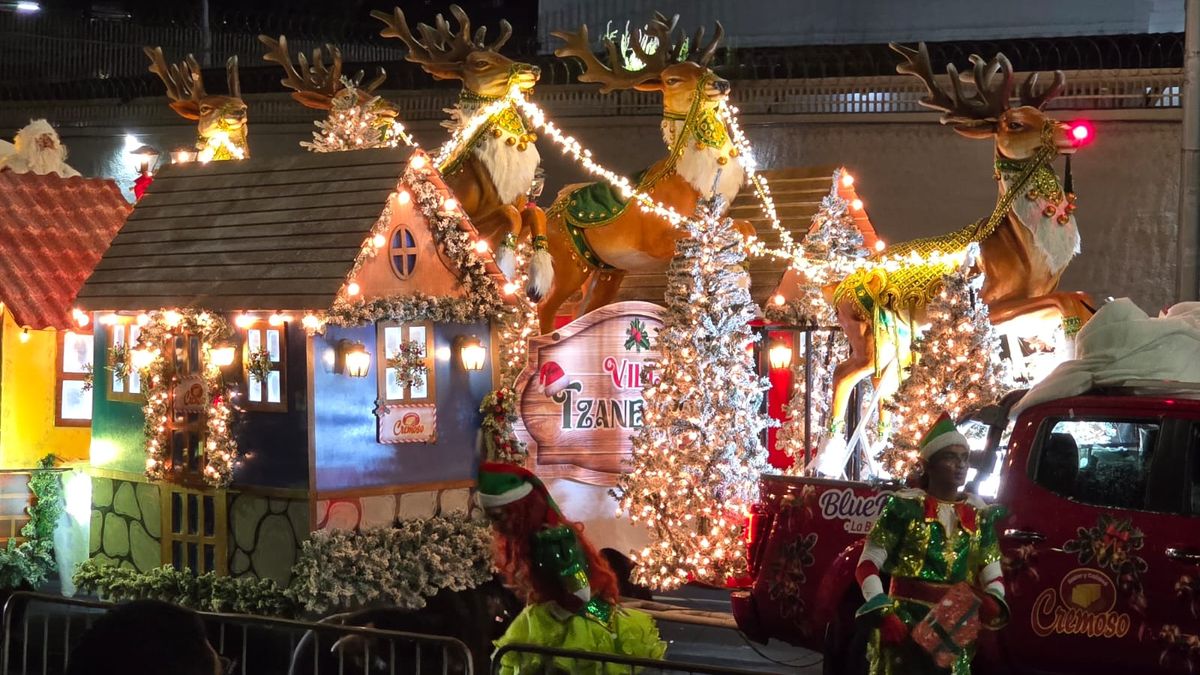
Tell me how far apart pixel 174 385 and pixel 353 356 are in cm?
182

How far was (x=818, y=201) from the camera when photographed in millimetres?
18938

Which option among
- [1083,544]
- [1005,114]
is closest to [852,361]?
[1005,114]

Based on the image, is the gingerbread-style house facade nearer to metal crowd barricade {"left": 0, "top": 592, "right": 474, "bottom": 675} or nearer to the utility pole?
metal crowd barricade {"left": 0, "top": 592, "right": 474, "bottom": 675}

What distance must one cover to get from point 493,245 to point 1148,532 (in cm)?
869

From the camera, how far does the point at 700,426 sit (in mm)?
14422

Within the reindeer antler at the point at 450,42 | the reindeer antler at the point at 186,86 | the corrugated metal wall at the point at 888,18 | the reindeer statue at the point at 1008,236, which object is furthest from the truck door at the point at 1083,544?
the corrugated metal wall at the point at 888,18

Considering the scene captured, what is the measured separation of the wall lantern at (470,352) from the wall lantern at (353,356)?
3.27ft

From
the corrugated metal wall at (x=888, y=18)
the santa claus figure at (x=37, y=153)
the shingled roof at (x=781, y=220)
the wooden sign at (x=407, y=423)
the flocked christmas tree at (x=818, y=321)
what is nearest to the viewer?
the wooden sign at (x=407, y=423)

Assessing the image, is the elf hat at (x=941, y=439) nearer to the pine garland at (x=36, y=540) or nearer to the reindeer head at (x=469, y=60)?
the reindeer head at (x=469, y=60)

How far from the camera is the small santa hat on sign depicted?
48.6ft

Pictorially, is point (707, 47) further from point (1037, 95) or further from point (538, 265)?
point (1037, 95)

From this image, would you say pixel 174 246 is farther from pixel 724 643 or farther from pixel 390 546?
pixel 724 643

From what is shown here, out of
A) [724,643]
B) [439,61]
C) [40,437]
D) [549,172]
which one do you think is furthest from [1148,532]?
[549,172]

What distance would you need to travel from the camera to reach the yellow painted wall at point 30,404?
15.3 metres
